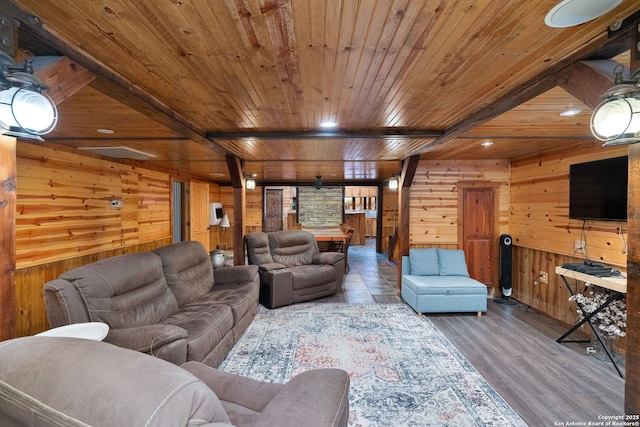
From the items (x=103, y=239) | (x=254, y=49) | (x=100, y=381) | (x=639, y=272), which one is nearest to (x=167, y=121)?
(x=254, y=49)

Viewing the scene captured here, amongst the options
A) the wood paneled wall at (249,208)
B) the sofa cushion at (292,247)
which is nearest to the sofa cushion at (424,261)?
the sofa cushion at (292,247)

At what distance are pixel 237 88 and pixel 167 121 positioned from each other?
0.89 meters

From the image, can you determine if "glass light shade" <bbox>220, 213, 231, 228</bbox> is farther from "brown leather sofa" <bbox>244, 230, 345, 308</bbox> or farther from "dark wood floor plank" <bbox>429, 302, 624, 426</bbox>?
"dark wood floor plank" <bbox>429, 302, 624, 426</bbox>

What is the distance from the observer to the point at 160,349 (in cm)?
198

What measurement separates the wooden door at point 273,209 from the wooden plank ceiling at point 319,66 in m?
6.66

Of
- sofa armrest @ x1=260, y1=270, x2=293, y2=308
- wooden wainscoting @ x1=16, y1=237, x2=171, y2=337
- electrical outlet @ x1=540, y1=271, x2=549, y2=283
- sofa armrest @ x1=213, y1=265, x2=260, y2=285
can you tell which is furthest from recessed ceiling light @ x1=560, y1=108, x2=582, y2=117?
wooden wainscoting @ x1=16, y1=237, x2=171, y2=337

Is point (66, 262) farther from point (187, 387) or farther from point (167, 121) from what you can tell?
point (187, 387)

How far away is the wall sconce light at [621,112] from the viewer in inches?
48.4

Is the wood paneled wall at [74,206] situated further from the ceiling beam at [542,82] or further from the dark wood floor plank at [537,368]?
the dark wood floor plank at [537,368]

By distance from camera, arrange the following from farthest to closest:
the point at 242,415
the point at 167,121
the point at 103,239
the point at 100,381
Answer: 1. the point at 103,239
2. the point at 167,121
3. the point at 242,415
4. the point at 100,381

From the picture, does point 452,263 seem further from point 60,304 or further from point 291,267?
point 60,304

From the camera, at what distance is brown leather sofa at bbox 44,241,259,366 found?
1.99 m

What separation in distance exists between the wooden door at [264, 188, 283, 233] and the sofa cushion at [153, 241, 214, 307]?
621 cm

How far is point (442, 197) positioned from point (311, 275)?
2.48m
